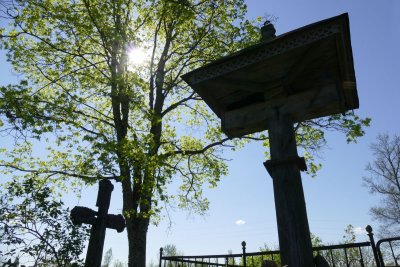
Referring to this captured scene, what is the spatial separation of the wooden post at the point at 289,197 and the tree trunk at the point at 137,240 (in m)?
8.07

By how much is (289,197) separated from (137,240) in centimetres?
840

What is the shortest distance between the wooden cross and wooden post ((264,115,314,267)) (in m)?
3.57

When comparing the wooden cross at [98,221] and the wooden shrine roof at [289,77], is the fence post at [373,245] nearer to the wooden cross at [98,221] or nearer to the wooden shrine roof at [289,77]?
the wooden shrine roof at [289,77]

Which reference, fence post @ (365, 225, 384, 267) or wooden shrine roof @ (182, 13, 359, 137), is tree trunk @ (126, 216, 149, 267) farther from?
wooden shrine roof @ (182, 13, 359, 137)

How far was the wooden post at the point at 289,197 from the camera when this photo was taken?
2.58m

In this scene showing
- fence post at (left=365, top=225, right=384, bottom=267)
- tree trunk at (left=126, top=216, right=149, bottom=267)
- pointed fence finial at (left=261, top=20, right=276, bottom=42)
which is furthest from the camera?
tree trunk at (left=126, top=216, right=149, bottom=267)

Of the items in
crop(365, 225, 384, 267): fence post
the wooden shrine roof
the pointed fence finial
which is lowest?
crop(365, 225, 384, 267): fence post

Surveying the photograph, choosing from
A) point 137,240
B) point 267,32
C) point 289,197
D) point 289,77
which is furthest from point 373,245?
point 137,240

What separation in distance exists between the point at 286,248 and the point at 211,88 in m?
1.95

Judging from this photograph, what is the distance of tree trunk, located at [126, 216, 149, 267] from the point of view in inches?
382

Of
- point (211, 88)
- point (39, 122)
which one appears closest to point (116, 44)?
point (39, 122)

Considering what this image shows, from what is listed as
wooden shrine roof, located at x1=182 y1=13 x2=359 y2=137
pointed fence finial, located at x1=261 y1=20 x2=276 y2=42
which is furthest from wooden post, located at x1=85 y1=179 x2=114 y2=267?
pointed fence finial, located at x1=261 y1=20 x2=276 y2=42

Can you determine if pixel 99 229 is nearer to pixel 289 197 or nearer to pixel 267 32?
pixel 289 197

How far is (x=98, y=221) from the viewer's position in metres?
5.35
